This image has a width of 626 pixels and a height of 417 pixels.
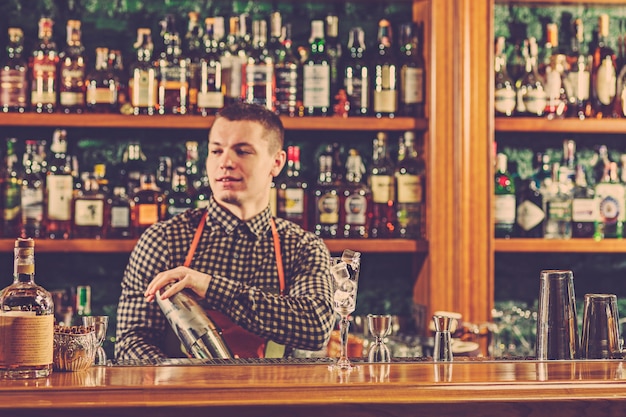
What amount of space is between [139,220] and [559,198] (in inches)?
55.5

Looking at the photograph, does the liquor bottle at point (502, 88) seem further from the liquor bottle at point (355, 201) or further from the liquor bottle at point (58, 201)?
the liquor bottle at point (58, 201)

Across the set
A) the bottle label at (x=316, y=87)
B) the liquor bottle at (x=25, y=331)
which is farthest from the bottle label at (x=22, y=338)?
the bottle label at (x=316, y=87)

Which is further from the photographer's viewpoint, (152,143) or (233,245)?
(152,143)

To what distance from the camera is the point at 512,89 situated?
3.13 metres

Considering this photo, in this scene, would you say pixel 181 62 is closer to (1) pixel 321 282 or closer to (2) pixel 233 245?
(2) pixel 233 245

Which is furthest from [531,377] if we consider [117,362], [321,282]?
[321,282]

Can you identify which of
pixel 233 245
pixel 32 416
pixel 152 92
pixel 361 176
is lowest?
pixel 32 416

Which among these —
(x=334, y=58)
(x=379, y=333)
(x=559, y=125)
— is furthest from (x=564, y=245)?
(x=379, y=333)

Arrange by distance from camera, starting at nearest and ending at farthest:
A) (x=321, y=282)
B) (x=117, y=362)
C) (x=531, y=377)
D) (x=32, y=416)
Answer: (x=32, y=416) < (x=531, y=377) < (x=117, y=362) < (x=321, y=282)

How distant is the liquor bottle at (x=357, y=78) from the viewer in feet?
9.92

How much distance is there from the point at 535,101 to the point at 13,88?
1712 mm

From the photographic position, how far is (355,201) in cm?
300

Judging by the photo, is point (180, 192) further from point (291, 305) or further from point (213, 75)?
point (291, 305)

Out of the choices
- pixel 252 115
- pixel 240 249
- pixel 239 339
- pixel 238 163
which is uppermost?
pixel 252 115
